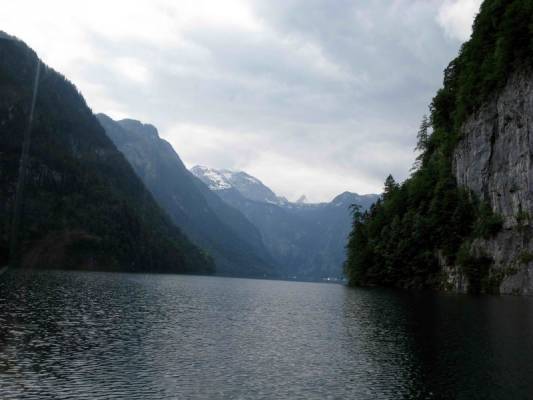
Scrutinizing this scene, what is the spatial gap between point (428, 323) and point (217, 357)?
92.3ft

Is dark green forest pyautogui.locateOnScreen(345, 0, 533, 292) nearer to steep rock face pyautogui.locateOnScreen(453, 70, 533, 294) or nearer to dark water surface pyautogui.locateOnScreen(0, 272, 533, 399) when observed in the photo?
steep rock face pyautogui.locateOnScreen(453, 70, 533, 294)

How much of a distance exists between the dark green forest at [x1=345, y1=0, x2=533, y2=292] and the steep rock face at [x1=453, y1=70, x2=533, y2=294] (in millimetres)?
2546

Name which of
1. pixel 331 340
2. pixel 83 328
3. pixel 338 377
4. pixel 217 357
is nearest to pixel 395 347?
pixel 331 340

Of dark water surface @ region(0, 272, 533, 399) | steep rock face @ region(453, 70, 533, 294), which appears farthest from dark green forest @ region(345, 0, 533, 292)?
dark water surface @ region(0, 272, 533, 399)

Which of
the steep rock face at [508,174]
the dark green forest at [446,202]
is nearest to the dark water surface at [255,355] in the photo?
the steep rock face at [508,174]

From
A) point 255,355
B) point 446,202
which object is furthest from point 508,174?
point 255,355

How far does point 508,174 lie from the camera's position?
10725 cm

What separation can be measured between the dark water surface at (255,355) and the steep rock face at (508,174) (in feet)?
153

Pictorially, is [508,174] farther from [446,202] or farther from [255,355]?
[255,355]

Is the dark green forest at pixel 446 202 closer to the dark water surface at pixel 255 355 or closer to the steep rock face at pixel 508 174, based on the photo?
the steep rock face at pixel 508 174

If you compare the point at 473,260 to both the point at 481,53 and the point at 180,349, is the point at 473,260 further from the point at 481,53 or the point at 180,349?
the point at 180,349

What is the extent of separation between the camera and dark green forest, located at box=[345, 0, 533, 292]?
107 m

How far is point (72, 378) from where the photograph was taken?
26484 millimetres

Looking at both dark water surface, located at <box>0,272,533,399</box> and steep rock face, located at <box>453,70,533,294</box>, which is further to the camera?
steep rock face, located at <box>453,70,533,294</box>
